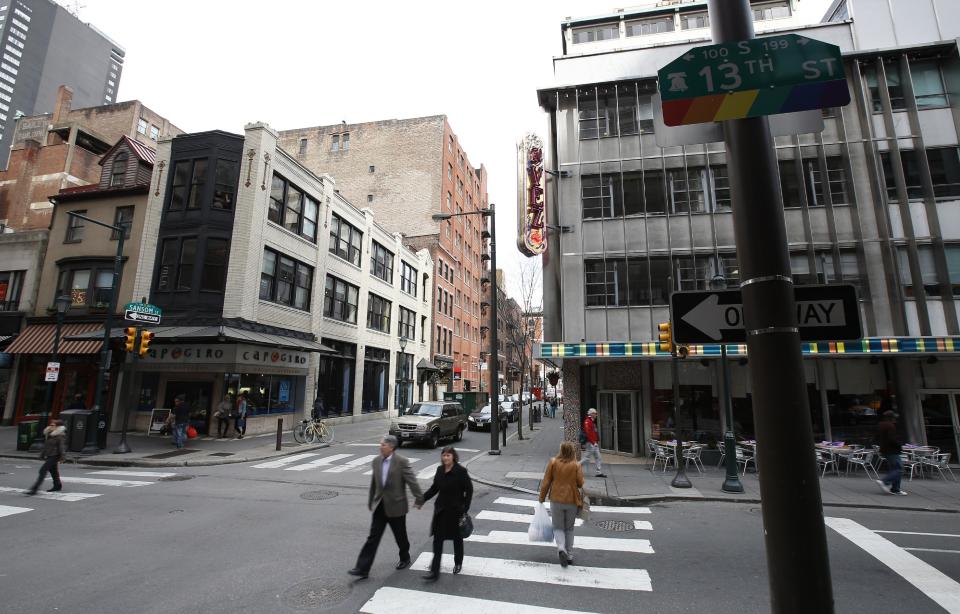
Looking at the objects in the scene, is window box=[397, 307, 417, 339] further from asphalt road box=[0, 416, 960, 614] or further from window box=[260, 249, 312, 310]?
asphalt road box=[0, 416, 960, 614]

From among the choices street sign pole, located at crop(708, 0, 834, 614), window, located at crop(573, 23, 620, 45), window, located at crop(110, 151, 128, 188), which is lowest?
street sign pole, located at crop(708, 0, 834, 614)

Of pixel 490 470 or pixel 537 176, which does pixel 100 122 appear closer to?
pixel 537 176

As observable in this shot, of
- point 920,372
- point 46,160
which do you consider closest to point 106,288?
point 46,160

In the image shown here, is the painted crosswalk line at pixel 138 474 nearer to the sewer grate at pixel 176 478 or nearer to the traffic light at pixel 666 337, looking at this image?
the sewer grate at pixel 176 478

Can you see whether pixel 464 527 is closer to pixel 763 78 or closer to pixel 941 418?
pixel 763 78

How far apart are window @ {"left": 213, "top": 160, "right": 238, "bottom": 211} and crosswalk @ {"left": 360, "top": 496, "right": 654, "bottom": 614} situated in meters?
18.7

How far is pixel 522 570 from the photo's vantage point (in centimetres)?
622

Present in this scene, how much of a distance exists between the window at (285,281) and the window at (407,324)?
40.5ft

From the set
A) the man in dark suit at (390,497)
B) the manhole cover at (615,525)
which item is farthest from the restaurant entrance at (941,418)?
the man in dark suit at (390,497)

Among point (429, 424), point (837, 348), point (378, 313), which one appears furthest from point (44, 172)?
point (837, 348)

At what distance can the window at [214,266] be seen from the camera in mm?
20395

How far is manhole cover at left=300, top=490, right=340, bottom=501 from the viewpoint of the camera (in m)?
10.3

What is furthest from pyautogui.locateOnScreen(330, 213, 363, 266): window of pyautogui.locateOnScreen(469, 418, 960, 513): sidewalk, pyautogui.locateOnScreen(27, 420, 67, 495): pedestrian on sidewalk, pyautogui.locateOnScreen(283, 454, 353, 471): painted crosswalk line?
pyautogui.locateOnScreen(27, 420, 67, 495): pedestrian on sidewalk

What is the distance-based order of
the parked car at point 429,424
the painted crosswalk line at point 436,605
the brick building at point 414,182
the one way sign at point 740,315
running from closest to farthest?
the one way sign at point 740,315 < the painted crosswalk line at point 436,605 < the parked car at point 429,424 < the brick building at point 414,182
